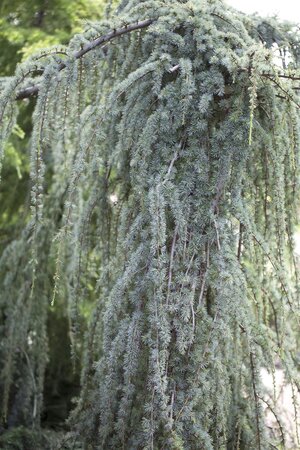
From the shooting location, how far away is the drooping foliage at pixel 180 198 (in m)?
1.81

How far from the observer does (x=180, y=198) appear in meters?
1.90

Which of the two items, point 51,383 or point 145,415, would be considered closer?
point 145,415

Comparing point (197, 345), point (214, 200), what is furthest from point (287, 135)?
point (197, 345)

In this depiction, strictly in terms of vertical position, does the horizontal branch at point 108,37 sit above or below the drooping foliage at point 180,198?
above

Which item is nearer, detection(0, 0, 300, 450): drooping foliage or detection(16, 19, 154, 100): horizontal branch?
detection(0, 0, 300, 450): drooping foliage

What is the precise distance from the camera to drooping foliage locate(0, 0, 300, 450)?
181 cm

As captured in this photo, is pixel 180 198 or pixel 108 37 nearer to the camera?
pixel 180 198

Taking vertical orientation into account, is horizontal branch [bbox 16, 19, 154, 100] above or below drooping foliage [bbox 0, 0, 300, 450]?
above

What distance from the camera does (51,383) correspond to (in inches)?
177

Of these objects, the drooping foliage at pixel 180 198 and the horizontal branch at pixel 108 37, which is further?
the horizontal branch at pixel 108 37

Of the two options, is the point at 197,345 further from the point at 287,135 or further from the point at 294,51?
the point at 294,51

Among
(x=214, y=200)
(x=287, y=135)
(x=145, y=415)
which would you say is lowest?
(x=145, y=415)

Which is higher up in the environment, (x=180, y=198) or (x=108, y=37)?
(x=108, y=37)

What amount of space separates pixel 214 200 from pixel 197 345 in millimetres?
448
